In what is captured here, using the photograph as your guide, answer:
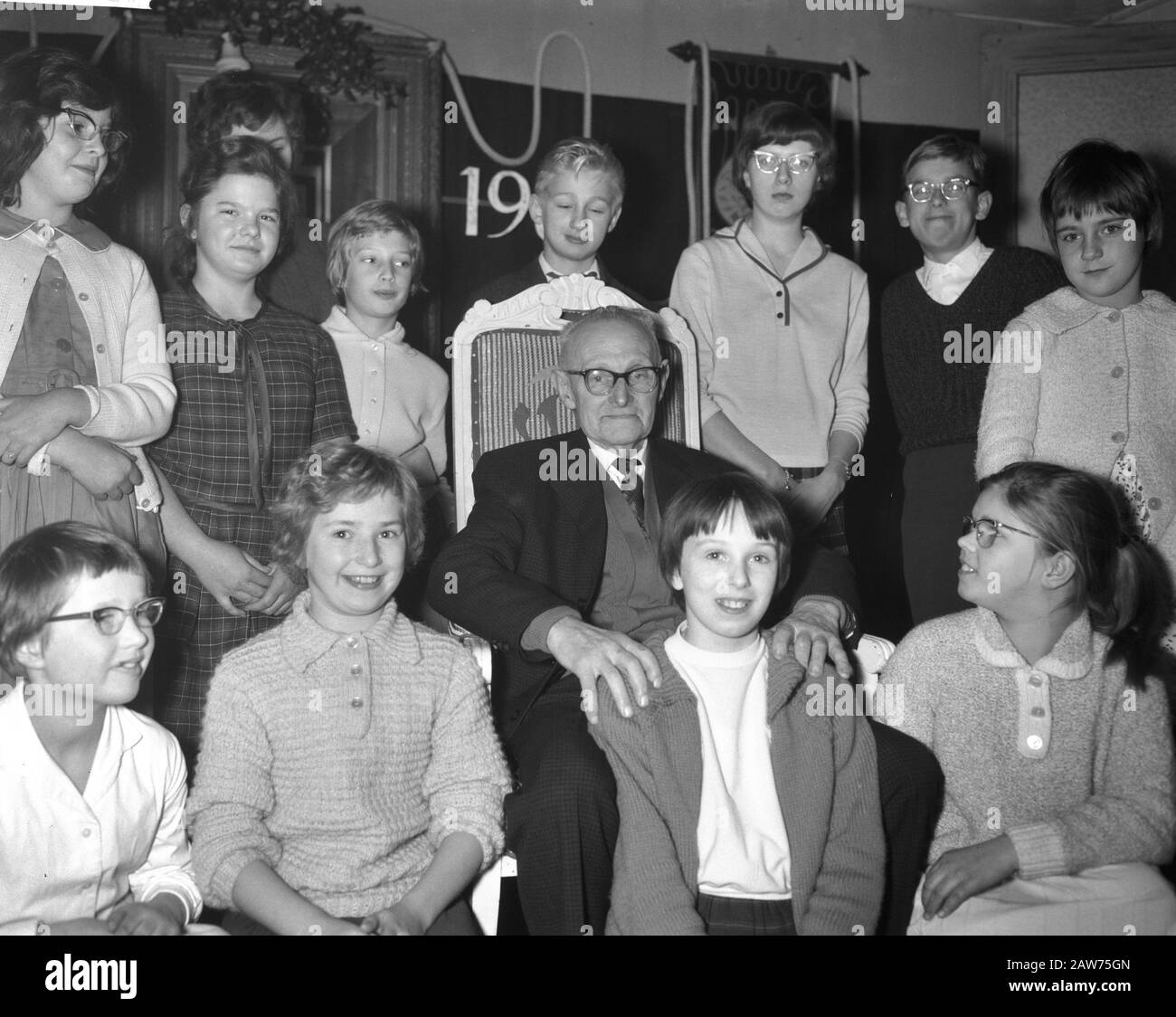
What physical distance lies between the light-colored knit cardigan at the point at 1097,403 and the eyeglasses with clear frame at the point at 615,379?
2.70 feet

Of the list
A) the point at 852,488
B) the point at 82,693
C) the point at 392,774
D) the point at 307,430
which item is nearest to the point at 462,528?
the point at 307,430

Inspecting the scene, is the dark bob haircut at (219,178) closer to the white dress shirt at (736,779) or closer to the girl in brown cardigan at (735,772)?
the girl in brown cardigan at (735,772)

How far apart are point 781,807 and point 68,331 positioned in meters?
1.76

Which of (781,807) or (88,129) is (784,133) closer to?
(88,129)

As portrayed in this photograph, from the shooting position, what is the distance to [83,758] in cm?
212

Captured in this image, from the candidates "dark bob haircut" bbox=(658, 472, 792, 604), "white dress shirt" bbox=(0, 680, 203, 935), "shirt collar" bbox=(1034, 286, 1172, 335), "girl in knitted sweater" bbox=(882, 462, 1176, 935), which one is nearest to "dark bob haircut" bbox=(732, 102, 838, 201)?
"shirt collar" bbox=(1034, 286, 1172, 335)

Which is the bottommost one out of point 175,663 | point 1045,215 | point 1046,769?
point 1046,769

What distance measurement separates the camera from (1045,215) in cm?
303

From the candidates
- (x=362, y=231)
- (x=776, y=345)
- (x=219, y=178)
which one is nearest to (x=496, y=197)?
(x=362, y=231)

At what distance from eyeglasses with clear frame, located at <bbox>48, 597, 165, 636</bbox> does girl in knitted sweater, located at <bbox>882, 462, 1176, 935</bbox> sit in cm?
141

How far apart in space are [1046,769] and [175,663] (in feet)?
6.09

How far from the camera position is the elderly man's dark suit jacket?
2422 millimetres
